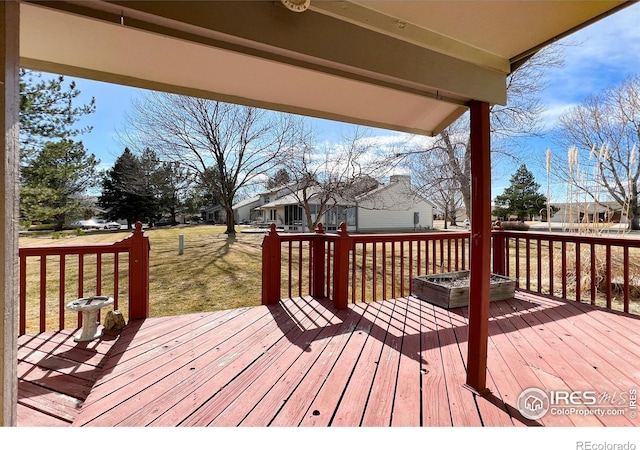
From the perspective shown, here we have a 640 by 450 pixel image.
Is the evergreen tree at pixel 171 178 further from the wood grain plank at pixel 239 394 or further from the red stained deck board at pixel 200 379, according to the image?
the wood grain plank at pixel 239 394

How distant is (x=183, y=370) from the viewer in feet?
6.52

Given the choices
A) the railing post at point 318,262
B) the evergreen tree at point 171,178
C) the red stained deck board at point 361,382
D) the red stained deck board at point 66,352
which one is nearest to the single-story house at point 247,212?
the evergreen tree at point 171,178

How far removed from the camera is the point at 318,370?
6.56ft

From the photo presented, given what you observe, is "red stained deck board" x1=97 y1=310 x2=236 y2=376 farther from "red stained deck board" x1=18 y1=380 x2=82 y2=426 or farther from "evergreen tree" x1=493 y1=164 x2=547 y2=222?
"evergreen tree" x1=493 y1=164 x2=547 y2=222

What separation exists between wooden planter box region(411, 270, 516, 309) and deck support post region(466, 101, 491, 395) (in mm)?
1500

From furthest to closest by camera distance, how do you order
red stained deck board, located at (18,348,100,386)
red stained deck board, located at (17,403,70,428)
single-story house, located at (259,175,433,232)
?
single-story house, located at (259,175,433,232)
red stained deck board, located at (18,348,100,386)
red stained deck board, located at (17,403,70,428)

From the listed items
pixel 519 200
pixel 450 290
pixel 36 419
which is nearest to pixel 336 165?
pixel 450 290

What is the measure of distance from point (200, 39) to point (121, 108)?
457 inches

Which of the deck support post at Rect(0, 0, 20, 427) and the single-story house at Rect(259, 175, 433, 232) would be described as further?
the single-story house at Rect(259, 175, 433, 232)

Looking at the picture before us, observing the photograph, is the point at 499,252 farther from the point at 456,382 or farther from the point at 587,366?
the point at 456,382

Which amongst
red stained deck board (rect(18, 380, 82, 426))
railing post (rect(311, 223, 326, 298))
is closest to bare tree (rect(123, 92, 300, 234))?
railing post (rect(311, 223, 326, 298))

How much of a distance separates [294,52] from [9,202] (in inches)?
49.8

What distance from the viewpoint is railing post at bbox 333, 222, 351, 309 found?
3.27 meters
